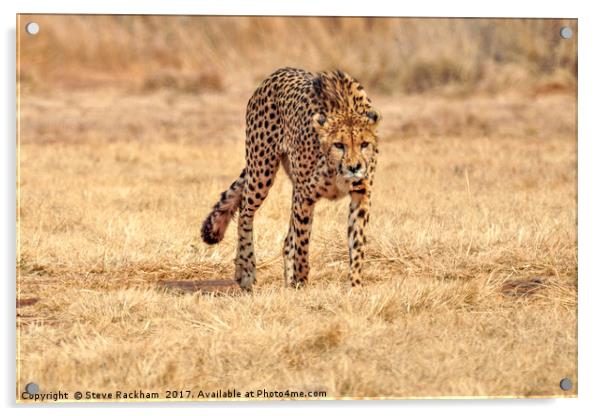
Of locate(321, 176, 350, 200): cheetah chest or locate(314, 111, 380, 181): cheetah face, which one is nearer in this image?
locate(314, 111, 380, 181): cheetah face

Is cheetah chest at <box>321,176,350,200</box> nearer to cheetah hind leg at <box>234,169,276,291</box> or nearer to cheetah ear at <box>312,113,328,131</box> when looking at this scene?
cheetah ear at <box>312,113,328,131</box>

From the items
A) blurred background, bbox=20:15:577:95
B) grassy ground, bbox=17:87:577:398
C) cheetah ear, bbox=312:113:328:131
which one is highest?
blurred background, bbox=20:15:577:95

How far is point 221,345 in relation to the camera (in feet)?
21.1

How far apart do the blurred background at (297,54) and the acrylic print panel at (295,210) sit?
0.04m

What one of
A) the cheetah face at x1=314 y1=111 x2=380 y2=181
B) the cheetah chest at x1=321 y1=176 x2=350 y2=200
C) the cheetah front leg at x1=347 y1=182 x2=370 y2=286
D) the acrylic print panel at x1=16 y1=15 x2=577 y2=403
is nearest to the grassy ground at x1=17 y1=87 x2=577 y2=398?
the acrylic print panel at x1=16 y1=15 x2=577 y2=403

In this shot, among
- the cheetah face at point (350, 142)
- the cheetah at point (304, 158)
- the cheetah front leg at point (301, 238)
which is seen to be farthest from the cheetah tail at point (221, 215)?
the cheetah face at point (350, 142)

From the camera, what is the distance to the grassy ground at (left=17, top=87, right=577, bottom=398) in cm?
625

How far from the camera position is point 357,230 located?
7527 mm

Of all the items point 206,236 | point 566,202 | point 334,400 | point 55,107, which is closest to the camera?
point 334,400

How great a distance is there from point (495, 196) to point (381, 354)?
379 centimetres

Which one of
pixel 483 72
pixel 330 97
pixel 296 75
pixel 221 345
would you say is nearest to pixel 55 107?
pixel 483 72

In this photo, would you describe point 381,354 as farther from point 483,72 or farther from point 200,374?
point 483,72

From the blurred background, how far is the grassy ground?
27 cm

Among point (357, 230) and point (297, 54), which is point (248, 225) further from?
point (297, 54)
